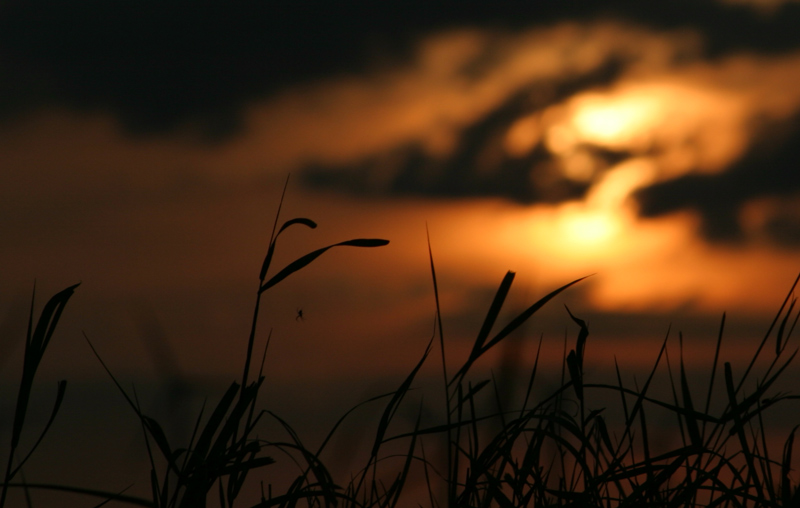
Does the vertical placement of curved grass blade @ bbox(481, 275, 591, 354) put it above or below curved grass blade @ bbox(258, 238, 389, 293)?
below

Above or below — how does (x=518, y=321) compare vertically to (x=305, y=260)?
below

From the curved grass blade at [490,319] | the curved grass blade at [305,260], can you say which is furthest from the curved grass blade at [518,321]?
the curved grass blade at [305,260]

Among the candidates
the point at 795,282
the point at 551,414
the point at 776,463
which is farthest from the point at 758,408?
the point at 551,414

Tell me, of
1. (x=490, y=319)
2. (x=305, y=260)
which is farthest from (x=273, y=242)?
(x=490, y=319)

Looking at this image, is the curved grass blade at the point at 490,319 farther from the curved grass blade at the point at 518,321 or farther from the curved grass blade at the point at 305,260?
the curved grass blade at the point at 305,260

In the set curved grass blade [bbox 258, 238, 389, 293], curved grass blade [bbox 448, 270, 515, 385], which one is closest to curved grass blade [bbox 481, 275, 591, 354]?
curved grass blade [bbox 448, 270, 515, 385]

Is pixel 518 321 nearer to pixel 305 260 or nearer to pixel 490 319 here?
pixel 490 319

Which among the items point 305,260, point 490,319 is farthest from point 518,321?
point 305,260

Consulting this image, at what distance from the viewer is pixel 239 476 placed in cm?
204

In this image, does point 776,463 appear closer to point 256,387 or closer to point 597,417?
point 597,417

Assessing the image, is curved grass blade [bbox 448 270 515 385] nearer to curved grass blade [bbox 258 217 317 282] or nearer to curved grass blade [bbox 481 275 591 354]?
curved grass blade [bbox 481 275 591 354]

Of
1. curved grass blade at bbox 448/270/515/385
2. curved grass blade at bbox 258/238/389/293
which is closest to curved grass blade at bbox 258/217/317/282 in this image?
curved grass blade at bbox 258/238/389/293

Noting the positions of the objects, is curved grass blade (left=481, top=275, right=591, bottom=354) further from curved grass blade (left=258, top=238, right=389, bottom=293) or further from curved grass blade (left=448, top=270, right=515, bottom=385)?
curved grass blade (left=258, top=238, right=389, bottom=293)

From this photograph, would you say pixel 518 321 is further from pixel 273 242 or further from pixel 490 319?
pixel 273 242
